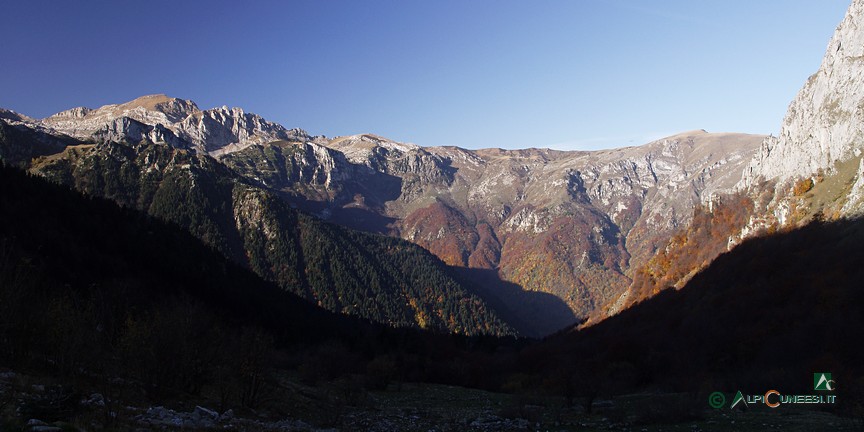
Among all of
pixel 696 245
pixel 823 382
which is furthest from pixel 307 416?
pixel 696 245

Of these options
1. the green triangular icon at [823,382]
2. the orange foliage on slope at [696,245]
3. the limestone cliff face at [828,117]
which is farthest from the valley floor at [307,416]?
the orange foliage on slope at [696,245]

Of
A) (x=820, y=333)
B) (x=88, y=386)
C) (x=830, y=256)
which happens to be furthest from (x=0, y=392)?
(x=830, y=256)

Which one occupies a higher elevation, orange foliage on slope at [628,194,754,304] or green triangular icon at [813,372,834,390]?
orange foliage on slope at [628,194,754,304]

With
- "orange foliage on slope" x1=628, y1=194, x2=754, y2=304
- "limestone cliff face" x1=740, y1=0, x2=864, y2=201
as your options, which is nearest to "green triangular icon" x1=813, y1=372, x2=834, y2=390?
"limestone cliff face" x1=740, y1=0, x2=864, y2=201

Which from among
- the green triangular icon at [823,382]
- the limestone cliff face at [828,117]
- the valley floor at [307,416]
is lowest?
the valley floor at [307,416]

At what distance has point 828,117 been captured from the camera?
131625 mm

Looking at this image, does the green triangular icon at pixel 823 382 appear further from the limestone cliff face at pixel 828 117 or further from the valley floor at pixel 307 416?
the limestone cliff face at pixel 828 117

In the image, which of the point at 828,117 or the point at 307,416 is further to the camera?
the point at 828,117

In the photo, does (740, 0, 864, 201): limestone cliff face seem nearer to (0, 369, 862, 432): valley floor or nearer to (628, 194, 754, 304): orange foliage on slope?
(628, 194, 754, 304): orange foliage on slope

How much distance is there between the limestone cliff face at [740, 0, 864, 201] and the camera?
122m

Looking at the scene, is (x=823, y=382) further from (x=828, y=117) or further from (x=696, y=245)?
(x=696, y=245)

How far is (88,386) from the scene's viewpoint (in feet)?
86.5

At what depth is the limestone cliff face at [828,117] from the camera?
12225cm

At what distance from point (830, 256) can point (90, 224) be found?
162009mm
